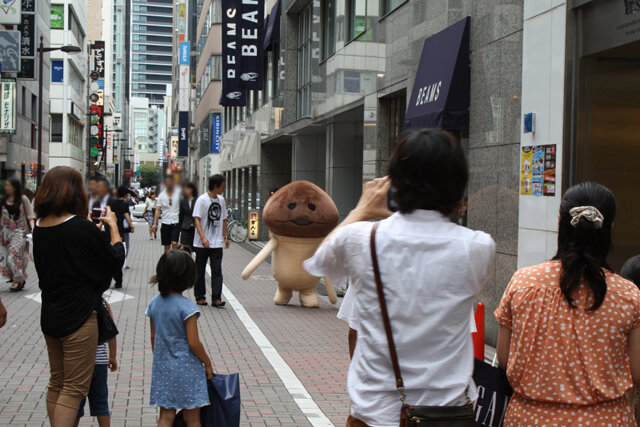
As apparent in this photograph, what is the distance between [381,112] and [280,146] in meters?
15.3

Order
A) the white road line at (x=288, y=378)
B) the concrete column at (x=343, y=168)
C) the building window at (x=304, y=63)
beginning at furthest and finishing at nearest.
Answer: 1. the building window at (x=304, y=63)
2. the concrete column at (x=343, y=168)
3. the white road line at (x=288, y=378)

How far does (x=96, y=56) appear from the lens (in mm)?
77812

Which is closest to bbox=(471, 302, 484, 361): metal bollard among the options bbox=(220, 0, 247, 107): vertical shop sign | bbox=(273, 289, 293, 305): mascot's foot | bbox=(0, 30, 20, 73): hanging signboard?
bbox=(273, 289, 293, 305): mascot's foot

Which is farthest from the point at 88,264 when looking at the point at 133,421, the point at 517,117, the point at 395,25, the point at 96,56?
the point at 96,56

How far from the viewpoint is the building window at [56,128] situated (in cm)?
6172

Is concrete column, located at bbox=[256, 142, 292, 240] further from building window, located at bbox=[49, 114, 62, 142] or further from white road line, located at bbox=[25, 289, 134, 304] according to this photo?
building window, located at bbox=[49, 114, 62, 142]

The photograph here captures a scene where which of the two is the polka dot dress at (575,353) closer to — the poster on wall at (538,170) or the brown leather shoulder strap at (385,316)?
the brown leather shoulder strap at (385,316)

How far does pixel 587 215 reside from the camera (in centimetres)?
294

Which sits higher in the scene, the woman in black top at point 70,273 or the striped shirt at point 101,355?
the woman in black top at point 70,273

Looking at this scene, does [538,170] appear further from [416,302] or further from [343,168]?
[343,168]

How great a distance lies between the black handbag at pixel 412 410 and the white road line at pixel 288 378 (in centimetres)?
346

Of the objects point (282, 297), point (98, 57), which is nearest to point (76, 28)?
point (98, 57)

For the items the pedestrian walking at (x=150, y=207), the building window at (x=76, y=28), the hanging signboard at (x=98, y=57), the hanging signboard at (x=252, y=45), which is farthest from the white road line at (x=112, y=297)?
the hanging signboard at (x=98, y=57)

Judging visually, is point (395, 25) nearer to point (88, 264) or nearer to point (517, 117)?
point (517, 117)
